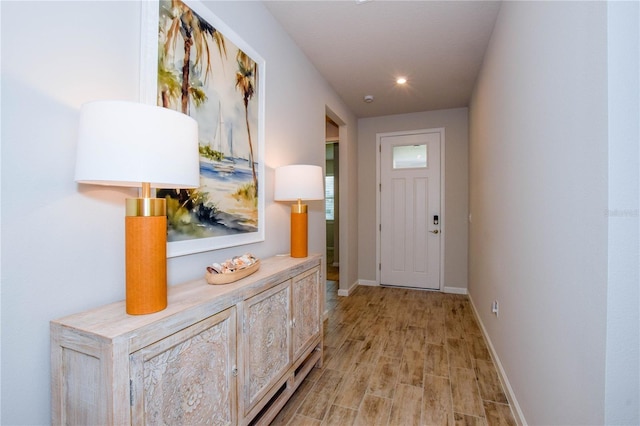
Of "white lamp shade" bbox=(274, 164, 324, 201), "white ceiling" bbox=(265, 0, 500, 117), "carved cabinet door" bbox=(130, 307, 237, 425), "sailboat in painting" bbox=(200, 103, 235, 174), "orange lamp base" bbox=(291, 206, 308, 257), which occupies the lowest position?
"carved cabinet door" bbox=(130, 307, 237, 425)

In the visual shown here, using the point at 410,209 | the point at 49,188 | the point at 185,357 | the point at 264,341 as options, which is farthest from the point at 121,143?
the point at 410,209

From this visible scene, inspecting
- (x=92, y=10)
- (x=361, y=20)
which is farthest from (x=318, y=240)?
(x=92, y=10)

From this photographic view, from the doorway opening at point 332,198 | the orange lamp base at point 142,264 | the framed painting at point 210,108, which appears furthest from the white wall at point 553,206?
the doorway opening at point 332,198

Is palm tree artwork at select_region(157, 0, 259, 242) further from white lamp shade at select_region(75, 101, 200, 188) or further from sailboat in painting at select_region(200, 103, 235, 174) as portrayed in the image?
white lamp shade at select_region(75, 101, 200, 188)

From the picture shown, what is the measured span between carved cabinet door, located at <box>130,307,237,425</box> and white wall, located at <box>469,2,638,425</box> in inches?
49.3

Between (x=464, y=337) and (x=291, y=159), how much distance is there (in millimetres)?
2262

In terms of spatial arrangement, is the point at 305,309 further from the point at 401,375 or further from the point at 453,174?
the point at 453,174

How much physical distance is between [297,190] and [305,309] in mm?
808

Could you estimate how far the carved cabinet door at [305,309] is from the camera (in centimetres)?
183

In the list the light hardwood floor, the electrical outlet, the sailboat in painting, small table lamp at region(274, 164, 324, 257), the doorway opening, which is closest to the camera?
the sailboat in painting

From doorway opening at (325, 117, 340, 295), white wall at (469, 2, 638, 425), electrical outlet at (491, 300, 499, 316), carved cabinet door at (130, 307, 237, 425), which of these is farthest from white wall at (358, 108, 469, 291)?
carved cabinet door at (130, 307, 237, 425)

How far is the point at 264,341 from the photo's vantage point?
1.51 m

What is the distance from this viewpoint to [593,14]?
86 centimetres

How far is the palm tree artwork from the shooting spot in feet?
4.43
